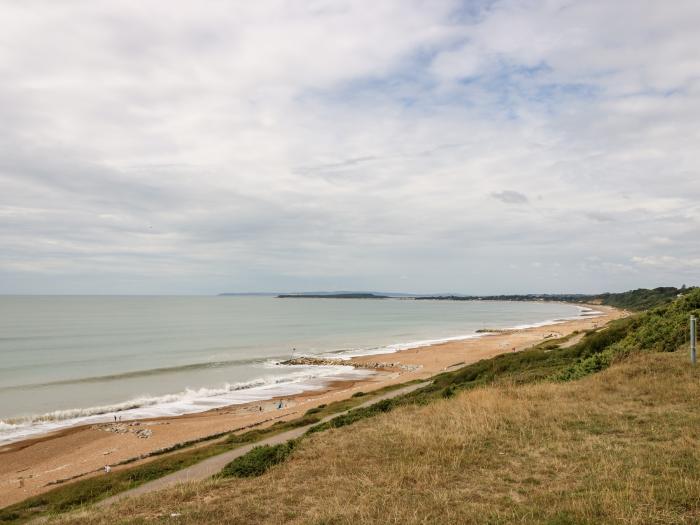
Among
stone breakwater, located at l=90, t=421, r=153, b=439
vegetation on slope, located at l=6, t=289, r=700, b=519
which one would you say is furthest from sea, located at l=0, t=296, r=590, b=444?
vegetation on slope, located at l=6, t=289, r=700, b=519

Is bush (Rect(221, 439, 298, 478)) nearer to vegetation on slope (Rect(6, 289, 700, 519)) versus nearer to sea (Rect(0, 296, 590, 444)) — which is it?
vegetation on slope (Rect(6, 289, 700, 519))

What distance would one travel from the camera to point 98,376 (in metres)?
42.1

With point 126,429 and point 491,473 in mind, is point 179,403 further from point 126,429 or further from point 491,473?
point 491,473

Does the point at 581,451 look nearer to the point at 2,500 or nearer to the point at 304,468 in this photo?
the point at 304,468

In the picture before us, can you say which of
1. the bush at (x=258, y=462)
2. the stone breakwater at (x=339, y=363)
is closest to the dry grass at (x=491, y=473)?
the bush at (x=258, y=462)

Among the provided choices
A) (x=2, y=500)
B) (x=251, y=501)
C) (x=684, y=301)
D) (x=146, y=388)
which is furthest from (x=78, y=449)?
(x=684, y=301)

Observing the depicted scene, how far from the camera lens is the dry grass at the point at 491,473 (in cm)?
620

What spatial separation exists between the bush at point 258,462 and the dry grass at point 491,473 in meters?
0.43

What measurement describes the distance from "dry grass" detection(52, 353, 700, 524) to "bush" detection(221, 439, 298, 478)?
434 mm

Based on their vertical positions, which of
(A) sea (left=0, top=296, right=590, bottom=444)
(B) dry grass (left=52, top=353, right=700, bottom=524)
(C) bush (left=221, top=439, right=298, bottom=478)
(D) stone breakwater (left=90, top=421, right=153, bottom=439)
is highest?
(B) dry grass (left=52, top=353, right=700, bottom=524)

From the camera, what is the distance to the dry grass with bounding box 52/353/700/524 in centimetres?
620

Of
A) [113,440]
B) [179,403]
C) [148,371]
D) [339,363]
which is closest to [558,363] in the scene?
[113,440]

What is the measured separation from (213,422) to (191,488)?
1966 centimetres

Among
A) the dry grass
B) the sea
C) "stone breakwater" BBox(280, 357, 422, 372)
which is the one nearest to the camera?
the dry grass
